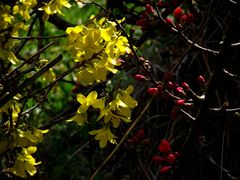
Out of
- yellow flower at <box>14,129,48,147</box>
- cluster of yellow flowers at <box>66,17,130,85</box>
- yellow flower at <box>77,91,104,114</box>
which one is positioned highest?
cluster of yellow flowers at <box>66,17,130,85</box>

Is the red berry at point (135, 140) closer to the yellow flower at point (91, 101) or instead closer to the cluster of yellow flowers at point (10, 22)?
the yellow flower at point (91, 101)

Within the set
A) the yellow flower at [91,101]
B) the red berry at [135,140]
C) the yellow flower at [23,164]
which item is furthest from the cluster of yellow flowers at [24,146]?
the red berry at [135,140]

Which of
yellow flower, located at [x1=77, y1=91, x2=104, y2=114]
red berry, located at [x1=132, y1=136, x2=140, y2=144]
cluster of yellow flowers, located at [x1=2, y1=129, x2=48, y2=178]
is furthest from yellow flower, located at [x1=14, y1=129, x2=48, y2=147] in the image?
red berry, located at [x1=132, y1=136, x2=140, y2=144]

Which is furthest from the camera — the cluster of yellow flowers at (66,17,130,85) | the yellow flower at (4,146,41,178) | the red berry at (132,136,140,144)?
the red berry at (132,136,140,144)

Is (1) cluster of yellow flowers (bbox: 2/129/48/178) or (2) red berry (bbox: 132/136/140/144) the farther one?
(2) red berry (bbox: 132/136/140/144)

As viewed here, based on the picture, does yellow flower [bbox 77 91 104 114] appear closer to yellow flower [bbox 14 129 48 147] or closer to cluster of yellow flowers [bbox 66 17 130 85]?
cluster of yellow flowers [bbox 66 17 130 85]

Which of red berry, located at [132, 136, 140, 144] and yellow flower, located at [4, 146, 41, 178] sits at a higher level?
yellow flower, located at [4, 146, 41, 178]

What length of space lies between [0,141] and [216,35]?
1969mm

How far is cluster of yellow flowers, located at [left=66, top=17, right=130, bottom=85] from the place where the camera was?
1.82 meters

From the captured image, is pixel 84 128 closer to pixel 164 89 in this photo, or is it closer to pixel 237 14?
pixel 164 89

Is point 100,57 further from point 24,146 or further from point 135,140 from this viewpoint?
point 135,140

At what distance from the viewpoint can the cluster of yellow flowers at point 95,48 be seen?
1818 millimetres

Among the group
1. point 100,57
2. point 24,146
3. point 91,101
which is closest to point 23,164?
point 24,146

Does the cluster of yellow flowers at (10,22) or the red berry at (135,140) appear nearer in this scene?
the cluster of yellow flowers at (10,22)
